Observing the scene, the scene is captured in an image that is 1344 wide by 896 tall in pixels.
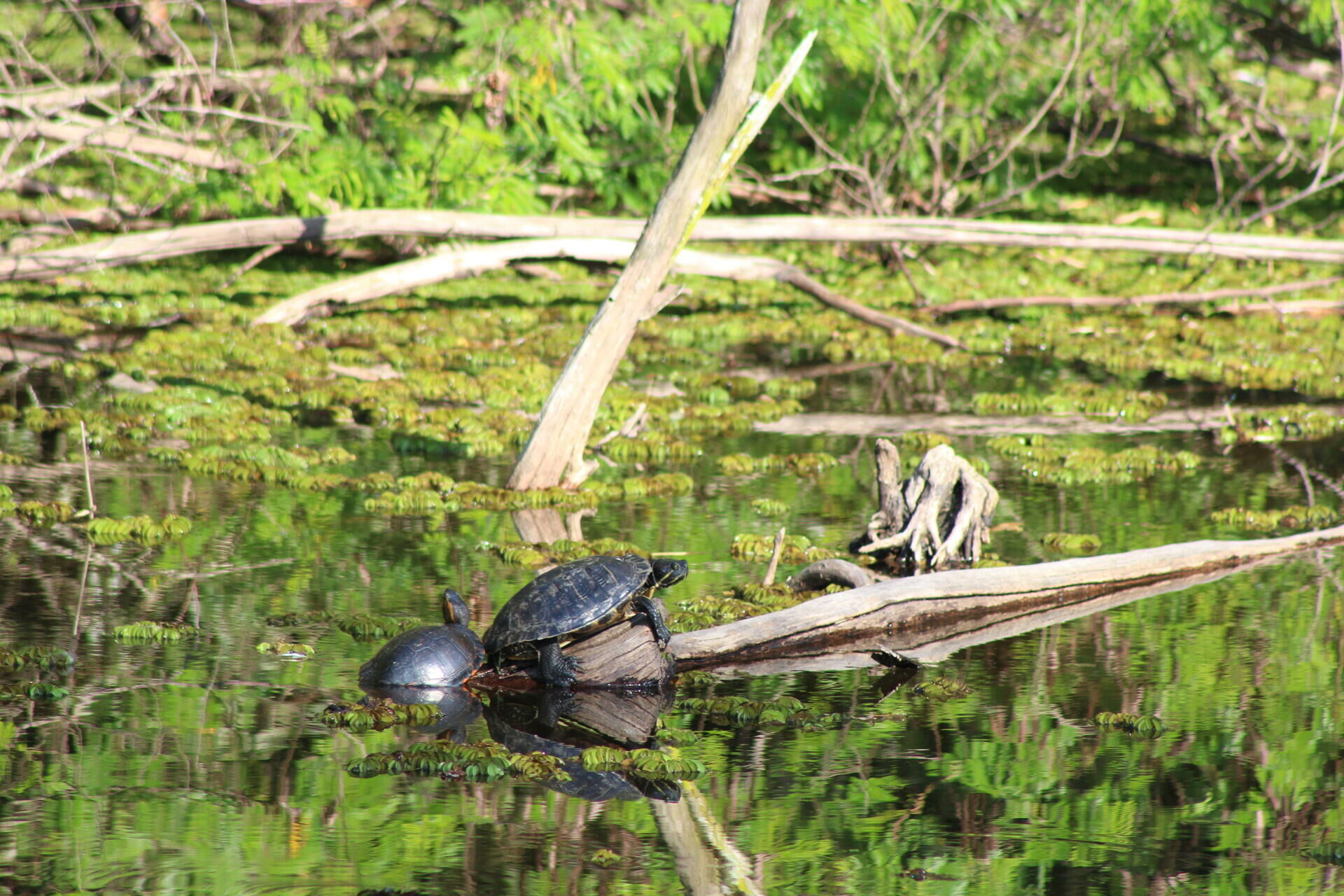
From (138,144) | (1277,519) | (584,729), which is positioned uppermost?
(138,144)

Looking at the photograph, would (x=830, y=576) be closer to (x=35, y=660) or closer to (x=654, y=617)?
(x=654, y=617)

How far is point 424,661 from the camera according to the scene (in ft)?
19.3

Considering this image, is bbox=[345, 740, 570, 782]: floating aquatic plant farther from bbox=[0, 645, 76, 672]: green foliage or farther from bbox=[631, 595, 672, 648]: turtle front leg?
bbox=[0, 645, 76, 672]: green foliage

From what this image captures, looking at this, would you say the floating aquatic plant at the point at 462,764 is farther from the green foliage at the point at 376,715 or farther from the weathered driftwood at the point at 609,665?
the weathered driftwood at the point at 609,665

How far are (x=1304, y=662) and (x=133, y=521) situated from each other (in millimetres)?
5682

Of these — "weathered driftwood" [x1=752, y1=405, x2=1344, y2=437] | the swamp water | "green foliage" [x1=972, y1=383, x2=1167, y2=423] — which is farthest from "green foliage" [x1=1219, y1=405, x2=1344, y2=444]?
the swamp water

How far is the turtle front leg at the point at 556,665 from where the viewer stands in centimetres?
598

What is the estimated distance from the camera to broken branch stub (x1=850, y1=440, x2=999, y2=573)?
310 inches

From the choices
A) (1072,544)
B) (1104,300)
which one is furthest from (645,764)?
(1104,300)

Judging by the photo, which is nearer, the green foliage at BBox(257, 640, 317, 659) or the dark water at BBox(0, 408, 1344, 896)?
the dark water at BBox(0, 408, 1344, 896)

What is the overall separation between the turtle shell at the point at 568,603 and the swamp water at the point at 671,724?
40cm

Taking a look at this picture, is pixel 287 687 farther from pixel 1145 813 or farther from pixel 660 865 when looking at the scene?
pixel 1145 813

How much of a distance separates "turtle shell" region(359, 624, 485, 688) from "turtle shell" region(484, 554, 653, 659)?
127 millimetres

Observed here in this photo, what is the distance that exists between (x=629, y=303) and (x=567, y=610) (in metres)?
3.31
